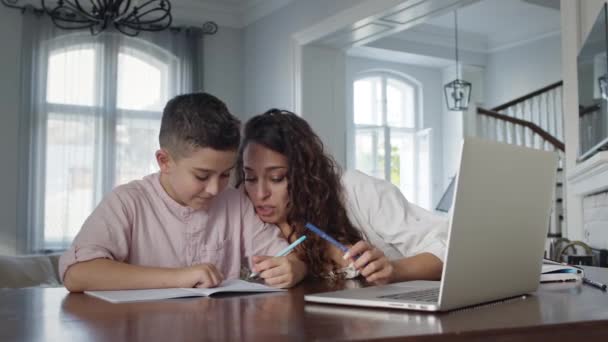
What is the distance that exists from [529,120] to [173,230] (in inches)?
256

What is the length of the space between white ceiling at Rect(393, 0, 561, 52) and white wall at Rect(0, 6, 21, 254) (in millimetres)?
4008

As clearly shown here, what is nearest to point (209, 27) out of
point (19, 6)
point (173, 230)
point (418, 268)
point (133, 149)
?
point (133, 149)

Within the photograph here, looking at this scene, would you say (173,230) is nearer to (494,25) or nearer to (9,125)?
(9,125)

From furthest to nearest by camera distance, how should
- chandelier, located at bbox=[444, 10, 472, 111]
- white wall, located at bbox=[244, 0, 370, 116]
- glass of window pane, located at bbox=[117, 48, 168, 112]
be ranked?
1. chandelier, located at bbox=[444, 10, 472, 111]
2. glass of window pane, located at bbox=[117, 48, 168, 112]
3. white wall, located at bbox=[244, 0, 370, 116]

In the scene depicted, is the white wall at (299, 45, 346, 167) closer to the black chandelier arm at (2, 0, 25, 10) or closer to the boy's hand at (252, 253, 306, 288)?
the black chandelier arm at (2, 0, 25, 10)

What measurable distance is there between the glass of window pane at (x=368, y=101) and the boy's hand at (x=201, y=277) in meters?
6.71

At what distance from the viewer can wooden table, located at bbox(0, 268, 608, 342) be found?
0.74 m

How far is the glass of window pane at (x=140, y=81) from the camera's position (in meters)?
5.65

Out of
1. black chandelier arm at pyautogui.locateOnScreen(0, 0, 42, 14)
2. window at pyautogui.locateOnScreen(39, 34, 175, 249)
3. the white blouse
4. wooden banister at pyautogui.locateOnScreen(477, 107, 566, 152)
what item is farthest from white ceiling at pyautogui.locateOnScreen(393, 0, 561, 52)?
the white blouse

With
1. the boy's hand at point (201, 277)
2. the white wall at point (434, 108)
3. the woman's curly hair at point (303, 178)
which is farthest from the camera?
the white wall at point (434, 108)

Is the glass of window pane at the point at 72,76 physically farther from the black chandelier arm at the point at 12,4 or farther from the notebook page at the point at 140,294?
the notebook page at the point at 140,294

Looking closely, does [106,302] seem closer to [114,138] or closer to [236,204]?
[236,204]

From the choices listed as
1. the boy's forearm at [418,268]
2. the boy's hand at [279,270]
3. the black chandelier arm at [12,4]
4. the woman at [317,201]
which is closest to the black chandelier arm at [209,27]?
the black chandelier arm at [12,4]

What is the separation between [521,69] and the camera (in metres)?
7.83
